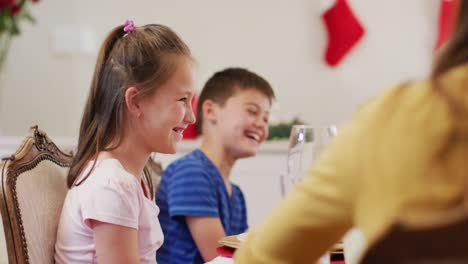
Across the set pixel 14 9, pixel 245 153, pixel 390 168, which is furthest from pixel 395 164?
pixel 14 9

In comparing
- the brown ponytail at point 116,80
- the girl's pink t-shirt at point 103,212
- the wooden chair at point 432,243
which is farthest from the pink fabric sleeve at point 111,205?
the wooden chair at point 432,243

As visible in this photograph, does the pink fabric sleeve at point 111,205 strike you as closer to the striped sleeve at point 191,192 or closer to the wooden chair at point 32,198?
the wooden chair at point 32,198

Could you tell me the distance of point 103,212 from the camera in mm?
1179

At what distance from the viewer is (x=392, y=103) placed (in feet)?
1.90

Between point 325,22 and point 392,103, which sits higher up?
point 325,22

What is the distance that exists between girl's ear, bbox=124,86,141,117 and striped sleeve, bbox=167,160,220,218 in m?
0.41

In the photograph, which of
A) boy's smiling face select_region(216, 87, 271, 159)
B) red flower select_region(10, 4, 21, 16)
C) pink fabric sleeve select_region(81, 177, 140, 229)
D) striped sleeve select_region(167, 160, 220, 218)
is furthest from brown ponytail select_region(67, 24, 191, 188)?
red flower select_region(10, 4, 21, 16)

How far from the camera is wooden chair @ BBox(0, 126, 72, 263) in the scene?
1.17 meters

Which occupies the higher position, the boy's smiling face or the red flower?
the red flower

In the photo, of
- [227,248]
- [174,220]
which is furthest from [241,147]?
[227,248]

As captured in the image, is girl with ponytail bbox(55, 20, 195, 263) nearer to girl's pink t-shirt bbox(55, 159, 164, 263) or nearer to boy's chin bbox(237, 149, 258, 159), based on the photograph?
girl's pink t-shirt bbox(55, 159, 164, 263)

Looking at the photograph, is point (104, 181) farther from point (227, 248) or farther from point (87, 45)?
point (87, 45)

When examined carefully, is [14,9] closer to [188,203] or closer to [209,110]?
[209,110]

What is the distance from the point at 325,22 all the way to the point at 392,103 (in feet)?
9.63
